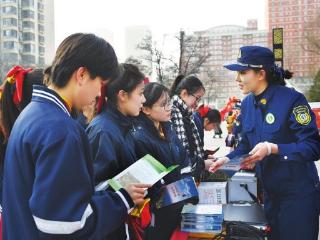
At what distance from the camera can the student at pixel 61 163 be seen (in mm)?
1317

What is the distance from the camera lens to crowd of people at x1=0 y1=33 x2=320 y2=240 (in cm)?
134

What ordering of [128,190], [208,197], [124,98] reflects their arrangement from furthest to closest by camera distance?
[208,197] < [124,98] < [128,190]

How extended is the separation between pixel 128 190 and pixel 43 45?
68504mm

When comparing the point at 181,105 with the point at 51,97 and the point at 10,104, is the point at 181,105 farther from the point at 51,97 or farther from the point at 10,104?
the point at 51,97

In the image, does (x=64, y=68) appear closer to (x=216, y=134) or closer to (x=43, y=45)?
(x=216, y=134)

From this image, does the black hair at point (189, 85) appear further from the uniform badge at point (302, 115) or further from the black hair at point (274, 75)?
the uniform badge at point (302, 115)

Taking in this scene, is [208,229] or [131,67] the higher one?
[131,67]

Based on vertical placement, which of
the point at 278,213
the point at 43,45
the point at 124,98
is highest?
the point at 43,45

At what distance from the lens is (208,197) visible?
3.54 m

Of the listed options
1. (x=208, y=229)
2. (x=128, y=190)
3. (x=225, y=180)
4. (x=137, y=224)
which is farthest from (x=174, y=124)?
(x=128, y=190)

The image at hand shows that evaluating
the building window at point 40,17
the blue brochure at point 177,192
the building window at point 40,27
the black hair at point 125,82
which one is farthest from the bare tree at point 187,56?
the building window at point 40,17

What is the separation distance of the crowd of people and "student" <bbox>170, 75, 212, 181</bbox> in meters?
0.29

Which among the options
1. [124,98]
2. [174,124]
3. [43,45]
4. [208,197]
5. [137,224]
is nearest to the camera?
[137,224]

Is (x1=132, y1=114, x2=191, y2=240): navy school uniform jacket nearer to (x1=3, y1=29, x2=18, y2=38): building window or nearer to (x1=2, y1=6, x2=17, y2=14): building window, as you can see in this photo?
(x1=3, y1=29, x2=18, y2=38): building window
